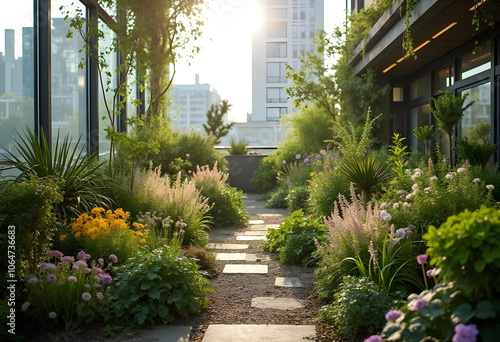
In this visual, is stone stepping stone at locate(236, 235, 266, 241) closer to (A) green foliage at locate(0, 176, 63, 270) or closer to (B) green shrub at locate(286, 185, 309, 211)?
(B) green shrub at locate(286, 185, 309, 211)

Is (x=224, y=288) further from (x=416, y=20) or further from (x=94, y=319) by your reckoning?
(x=416, y=20)

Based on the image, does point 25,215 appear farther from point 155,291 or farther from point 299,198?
point 299,198

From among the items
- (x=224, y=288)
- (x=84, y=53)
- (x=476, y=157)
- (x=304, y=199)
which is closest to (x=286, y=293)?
(x=224, y=288)

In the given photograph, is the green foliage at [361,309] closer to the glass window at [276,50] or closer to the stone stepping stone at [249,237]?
the stone stepping stone at [249,237]

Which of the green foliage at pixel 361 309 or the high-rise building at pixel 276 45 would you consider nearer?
the green foliage at pixel 361 309

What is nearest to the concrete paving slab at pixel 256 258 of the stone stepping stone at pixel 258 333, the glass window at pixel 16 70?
the stone stepping stone at pixel 258 333

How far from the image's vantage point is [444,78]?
9102 millimetres

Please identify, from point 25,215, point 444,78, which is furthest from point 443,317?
point 444,78

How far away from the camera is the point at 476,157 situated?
6.19 metres

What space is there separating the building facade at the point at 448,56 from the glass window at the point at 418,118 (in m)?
0.02

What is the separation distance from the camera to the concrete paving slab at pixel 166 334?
283 cm

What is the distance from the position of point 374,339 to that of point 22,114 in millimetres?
4916

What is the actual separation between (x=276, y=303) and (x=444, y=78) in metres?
6.90

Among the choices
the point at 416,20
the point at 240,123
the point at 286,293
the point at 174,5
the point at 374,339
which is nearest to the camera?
the point at 374,339
